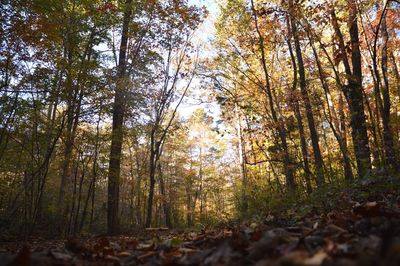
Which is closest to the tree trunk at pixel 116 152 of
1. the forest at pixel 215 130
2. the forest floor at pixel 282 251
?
the forest at pixel 215 130

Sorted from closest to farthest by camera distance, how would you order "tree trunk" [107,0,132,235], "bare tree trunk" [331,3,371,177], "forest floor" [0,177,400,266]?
"forest floor" [0,177,400,266]
"bare tree trunk" [331,3,371,177]
"tree trunk" [107,0,132,235]

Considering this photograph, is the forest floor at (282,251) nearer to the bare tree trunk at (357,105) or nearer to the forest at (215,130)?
the forest at (215,130)

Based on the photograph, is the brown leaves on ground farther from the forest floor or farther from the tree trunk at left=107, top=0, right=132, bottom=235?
the tree trunk at left=107, top=0, right=132, bottom=235

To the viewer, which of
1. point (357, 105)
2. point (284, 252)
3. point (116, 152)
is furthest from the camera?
point (116, 152)

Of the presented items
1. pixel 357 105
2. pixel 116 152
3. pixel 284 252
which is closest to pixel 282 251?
pixel 284 252

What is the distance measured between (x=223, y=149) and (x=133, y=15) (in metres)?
21.9

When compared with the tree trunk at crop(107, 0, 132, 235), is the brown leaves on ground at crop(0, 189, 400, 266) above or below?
below

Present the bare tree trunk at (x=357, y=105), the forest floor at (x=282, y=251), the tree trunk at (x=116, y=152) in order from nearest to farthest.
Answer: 1. the forest floor at (x=282, y=251)
2. the bare tree trunk at (x=357, y=105)
3. the tree trunk at (x=116, y=152)

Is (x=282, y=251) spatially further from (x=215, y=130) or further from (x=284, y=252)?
(x=215, y=130)

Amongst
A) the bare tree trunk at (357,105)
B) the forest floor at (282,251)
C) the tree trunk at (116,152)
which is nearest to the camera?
the forest floor at (282,251)

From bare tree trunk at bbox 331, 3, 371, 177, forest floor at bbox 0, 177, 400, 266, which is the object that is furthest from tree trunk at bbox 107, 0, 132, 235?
forest floor at bbox 0, 177, 400, 266

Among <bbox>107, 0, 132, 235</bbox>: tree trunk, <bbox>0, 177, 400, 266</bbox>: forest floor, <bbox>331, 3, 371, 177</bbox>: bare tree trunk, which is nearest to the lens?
<bbox>0, 177, 400, 266</bbox>: forest floor

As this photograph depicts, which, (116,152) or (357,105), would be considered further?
(116,152)

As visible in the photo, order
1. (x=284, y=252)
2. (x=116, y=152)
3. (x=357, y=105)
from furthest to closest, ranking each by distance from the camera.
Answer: (x=116, y=152) < (x=357, y=105) < (x=284, y=252)
